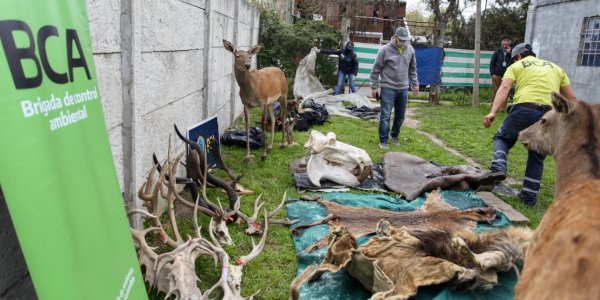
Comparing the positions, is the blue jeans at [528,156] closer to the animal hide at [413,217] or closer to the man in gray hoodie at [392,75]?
the animal hide at [413,217]

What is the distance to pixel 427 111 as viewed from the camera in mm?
14742

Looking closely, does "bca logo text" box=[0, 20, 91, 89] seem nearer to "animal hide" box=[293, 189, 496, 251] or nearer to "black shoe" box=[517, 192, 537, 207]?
"animal hide" box=[293, 189, 496, 251]

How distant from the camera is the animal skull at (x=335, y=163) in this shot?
6438mm

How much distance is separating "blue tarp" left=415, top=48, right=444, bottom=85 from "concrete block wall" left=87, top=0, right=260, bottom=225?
35.6 ft

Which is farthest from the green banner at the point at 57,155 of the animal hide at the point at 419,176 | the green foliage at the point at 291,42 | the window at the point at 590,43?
the window at the point at 590,43

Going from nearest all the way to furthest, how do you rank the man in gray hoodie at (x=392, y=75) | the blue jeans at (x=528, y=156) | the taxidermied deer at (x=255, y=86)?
1. the blue jeans at (x=528, y=156)
2. the taxidermied deer at (x=255, y=86)
3. the man in gray hoodie at (x=392, y=75)

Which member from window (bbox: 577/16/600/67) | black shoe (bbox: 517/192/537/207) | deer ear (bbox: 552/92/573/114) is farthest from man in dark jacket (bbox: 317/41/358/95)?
deer ear (bbox: 552/92/573/114)

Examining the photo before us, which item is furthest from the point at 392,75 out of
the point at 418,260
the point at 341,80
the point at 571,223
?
the point at 341,80

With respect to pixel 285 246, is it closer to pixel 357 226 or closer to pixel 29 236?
pixel 357 226

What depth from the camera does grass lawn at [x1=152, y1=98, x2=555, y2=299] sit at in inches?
155

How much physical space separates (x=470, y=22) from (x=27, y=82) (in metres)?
24.8

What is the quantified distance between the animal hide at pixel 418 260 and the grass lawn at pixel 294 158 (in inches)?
20.6

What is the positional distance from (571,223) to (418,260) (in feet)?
4.69

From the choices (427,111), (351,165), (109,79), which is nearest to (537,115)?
(351,165)
